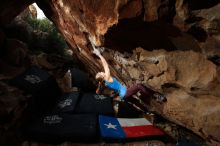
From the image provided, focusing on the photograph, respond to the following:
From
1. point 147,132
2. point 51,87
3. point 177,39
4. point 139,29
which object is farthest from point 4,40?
point 177,39

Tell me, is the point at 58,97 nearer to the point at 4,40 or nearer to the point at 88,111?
the point at 88,111

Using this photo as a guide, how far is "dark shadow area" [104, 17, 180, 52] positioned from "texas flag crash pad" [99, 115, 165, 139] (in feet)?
5.51

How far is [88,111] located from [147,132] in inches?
53.5

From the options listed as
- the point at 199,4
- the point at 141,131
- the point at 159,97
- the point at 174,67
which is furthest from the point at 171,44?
the point at 141,131

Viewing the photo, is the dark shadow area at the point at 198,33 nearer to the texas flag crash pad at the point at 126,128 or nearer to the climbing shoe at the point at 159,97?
the climbing shoe at the point at 159,97

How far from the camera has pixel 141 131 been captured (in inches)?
177

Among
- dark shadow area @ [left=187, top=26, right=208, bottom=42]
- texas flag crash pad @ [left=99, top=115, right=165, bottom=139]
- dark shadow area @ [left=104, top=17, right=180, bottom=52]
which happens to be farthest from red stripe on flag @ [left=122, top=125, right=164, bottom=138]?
dark shadow area @ [left=187, top=26, right=208, bottom=42]

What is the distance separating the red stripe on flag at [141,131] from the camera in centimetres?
434

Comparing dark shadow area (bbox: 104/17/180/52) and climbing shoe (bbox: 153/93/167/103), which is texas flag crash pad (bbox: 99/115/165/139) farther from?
dark shadow area (bbox: 104/17/180/52)

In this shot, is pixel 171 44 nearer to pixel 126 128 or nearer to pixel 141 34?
pixel 141 34

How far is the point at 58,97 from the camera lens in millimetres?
6160

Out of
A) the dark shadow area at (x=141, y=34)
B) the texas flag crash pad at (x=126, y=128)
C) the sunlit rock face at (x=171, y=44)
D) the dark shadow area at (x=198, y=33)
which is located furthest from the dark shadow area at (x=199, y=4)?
the texas flag crash pad at (x=126, y=128)

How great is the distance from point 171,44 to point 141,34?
0.36m

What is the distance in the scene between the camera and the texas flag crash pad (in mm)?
4262
